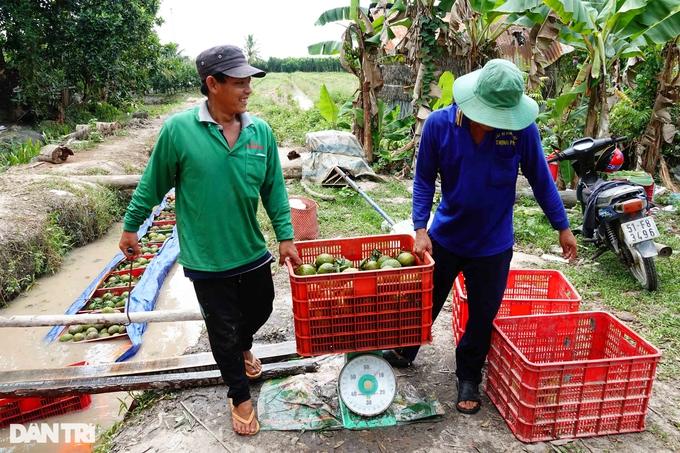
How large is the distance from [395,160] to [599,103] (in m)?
4.20

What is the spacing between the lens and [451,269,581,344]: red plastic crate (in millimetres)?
3227

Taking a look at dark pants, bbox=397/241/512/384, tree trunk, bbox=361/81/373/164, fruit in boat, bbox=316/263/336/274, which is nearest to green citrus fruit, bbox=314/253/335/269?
fruit in boat, bbox=316/263/336/274

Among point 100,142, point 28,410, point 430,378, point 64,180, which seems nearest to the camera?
point 430,378

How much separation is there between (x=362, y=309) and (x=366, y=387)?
23.0 inches

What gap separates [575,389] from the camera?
2518 millimetres

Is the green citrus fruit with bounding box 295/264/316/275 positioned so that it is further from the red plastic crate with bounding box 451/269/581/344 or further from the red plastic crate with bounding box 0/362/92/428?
the red plastic crate with bounding box 0/362/92/428

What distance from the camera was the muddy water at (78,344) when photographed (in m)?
3.77

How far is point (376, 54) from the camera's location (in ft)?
30.8

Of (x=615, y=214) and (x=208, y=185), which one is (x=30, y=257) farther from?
(x=615, y=214)

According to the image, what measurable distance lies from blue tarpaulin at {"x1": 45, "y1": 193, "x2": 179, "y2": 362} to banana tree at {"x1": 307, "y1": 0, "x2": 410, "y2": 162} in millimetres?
4803

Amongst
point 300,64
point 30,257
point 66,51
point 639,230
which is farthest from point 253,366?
point 300,64

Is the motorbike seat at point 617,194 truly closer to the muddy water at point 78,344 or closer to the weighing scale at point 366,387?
the weighing scale at point 366,387

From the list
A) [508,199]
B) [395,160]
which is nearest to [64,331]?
[508,199]

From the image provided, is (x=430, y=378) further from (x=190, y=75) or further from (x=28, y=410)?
(x=190, y=75)
